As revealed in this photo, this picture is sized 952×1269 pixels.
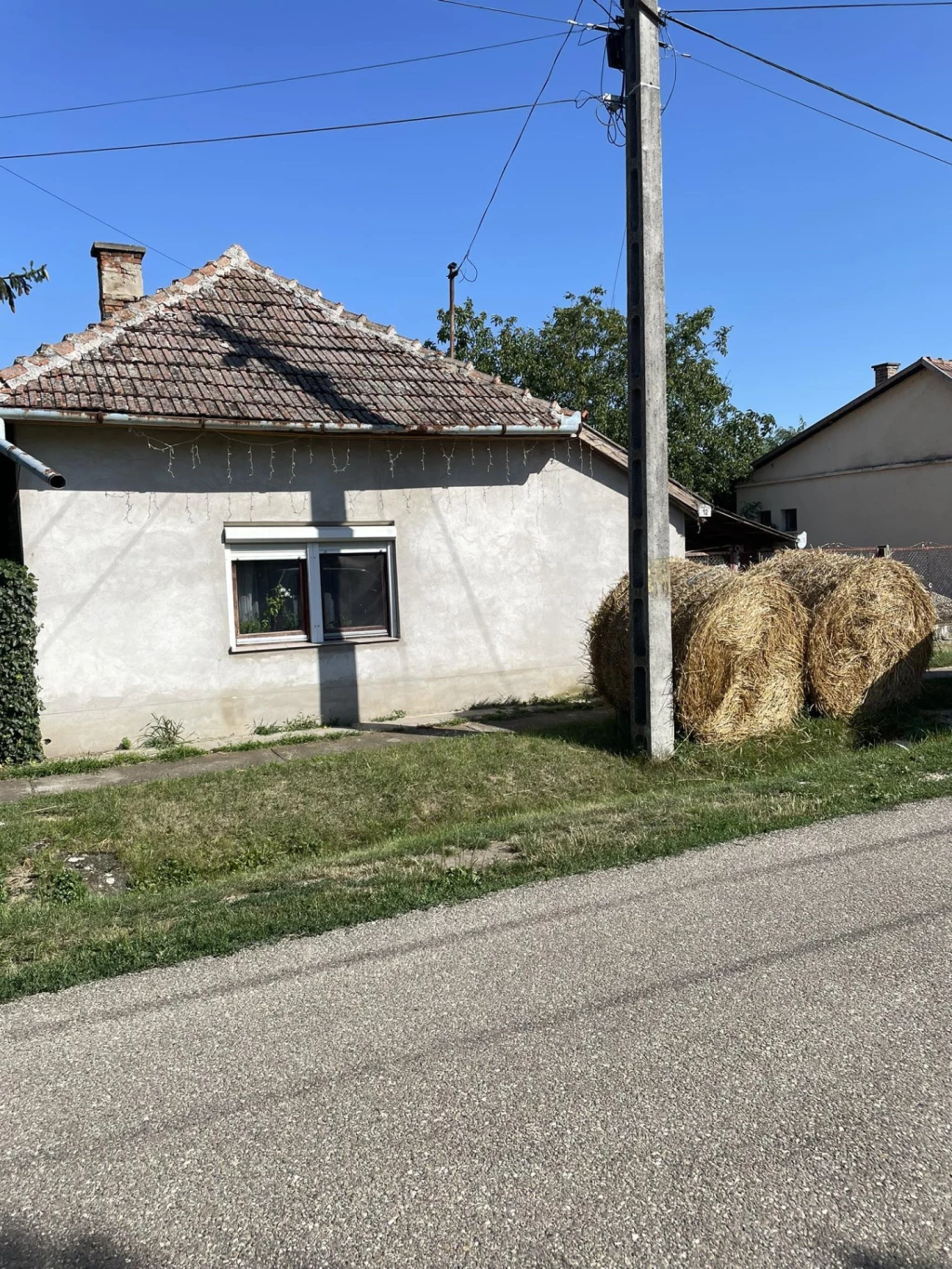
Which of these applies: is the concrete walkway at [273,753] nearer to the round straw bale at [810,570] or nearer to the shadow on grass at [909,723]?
the round straw bale at [810,570]

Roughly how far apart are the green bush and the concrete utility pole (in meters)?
5.59

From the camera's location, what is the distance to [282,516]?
10992mm

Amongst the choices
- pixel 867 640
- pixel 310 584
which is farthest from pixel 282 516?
pixel 867 640

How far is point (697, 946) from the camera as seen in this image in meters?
4.69

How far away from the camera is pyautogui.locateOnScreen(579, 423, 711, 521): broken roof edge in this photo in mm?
12555

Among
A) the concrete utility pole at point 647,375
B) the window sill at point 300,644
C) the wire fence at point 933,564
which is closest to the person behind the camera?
the concrete utility pole at point 647,375

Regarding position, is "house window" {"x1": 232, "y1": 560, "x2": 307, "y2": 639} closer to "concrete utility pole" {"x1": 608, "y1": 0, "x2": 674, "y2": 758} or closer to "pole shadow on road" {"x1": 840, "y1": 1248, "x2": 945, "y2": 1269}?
"concrete utility pole" {"x1": 608, "y1": 0, "x2": 674, "y2": 758}

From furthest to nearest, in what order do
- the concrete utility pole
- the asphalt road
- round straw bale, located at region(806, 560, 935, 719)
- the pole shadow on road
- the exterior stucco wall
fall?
round straw bale, located at region(806, 560, 935, 719) < the exterior stucco wall < the concrete utility pole < the asphalt road < the pole shadow on road

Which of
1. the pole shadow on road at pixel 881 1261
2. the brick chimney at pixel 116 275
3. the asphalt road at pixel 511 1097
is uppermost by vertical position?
the brick chimney at pixel 116 275

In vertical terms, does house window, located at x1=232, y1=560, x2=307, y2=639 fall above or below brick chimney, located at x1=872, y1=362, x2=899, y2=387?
below

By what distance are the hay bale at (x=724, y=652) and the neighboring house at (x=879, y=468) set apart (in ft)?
53.8

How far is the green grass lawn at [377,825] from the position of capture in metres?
5.36

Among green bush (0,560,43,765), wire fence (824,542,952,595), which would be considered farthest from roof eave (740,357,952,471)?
green bush (0,560,43,765)

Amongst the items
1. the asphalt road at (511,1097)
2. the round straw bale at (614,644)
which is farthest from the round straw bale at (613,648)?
the asphalt road at (511,1097)
